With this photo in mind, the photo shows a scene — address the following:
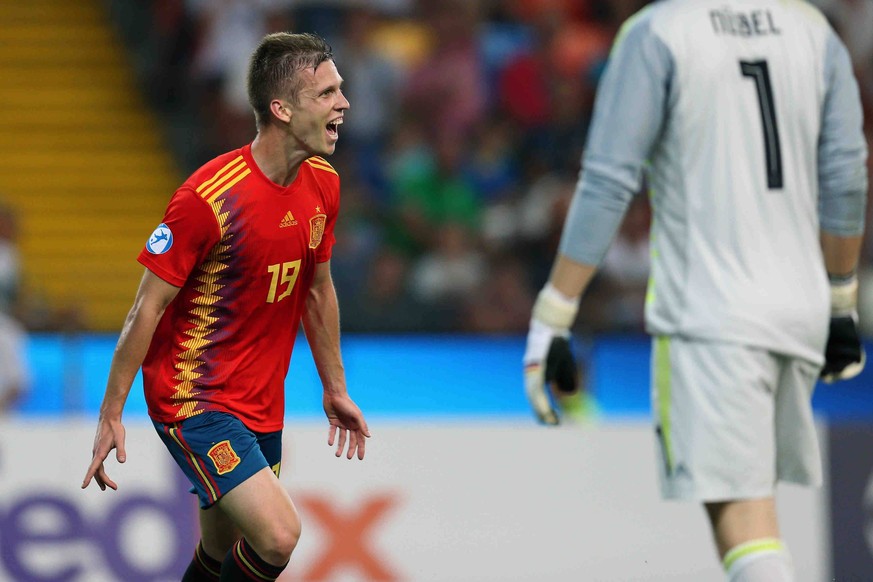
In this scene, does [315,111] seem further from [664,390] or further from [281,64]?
[664,390]

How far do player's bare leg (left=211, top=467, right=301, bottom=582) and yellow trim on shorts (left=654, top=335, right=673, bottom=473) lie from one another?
1050 mm

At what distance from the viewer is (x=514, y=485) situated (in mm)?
6453

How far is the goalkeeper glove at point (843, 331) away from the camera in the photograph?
13.4 feet

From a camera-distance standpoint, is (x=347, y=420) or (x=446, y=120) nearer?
(x=347, y=420)

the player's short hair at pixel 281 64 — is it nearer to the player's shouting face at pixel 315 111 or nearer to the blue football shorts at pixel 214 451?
the player's shouting face at pixel 315 111

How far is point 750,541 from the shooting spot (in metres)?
3.49

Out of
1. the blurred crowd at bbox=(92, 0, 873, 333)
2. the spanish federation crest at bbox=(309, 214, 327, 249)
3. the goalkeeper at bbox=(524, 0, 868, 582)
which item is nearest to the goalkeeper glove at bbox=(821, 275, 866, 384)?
the goalkeeper at bbox=(524, 0, 868, 582)

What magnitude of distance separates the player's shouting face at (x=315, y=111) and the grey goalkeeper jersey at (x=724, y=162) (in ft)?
2.41

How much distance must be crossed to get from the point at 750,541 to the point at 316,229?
1.51 meters

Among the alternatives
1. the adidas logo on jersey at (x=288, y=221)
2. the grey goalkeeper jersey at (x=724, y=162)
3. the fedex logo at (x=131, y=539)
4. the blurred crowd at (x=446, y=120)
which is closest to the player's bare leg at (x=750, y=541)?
the grey goalkeeper jersey at (x=724, y=162)

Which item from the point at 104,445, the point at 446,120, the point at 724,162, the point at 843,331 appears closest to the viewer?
the point at 724,162

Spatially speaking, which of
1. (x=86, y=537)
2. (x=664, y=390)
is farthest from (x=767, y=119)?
(x=86, y=537)

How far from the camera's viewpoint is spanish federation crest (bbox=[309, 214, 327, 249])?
161 inches

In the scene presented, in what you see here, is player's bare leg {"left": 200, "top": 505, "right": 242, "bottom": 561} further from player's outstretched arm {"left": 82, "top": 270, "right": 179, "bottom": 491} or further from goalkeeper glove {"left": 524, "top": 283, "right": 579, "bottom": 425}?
goalkeeper glove {"left": 524, "top": 283, "right": 579, "bottom": 425}
